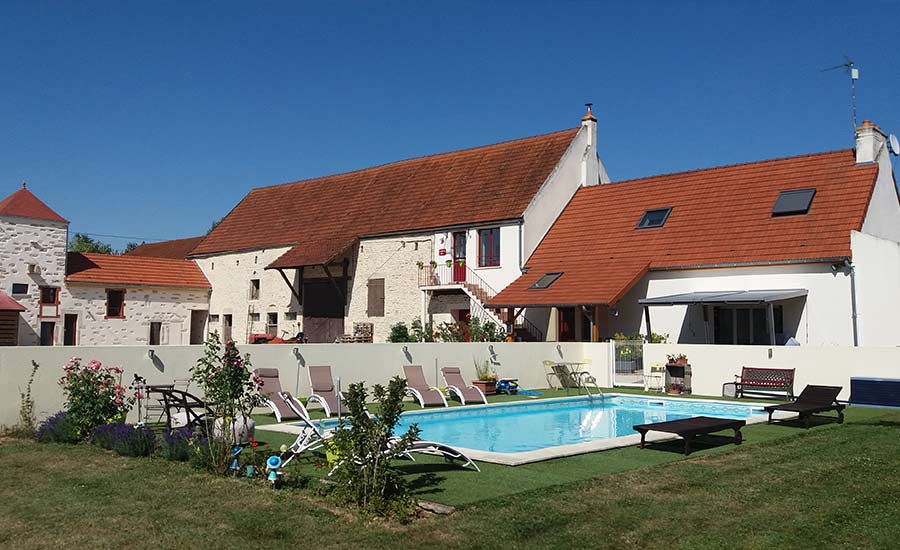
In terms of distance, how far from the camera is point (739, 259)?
73.5 ft

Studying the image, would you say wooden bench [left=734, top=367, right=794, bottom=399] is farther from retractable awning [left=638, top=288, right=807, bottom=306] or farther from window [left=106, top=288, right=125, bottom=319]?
window [left=106, top=288, right=125, bottom=319]

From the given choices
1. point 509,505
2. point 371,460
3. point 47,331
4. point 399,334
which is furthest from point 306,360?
point 47,331

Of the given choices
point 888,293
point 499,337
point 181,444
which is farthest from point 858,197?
point 181,444

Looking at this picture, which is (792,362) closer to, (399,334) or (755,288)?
(755,288)

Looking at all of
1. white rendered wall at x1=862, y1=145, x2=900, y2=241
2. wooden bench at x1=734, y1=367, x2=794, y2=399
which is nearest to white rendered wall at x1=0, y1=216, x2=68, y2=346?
wooden bench at x1=734, y1=367, x2=794, y2=399

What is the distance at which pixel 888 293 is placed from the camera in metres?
21.9

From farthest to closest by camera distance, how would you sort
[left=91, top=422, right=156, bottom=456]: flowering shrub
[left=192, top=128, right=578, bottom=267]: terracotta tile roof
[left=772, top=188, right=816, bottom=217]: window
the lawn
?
[left=192, top=128, right=578, bottom=267]: terracotta tile roof
[left=772, top=188, right=816, bottom=217]: window
[left=91, top=422, right=156, bottom=456]: flowering shrub
the lawn

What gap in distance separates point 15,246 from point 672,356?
24.8m

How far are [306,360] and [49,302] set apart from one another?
19.4 meters

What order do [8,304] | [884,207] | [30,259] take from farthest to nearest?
[30,259] → [8,304] → [884,207]

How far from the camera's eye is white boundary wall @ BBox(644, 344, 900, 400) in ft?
55.1

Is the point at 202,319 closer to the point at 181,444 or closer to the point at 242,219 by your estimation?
the point at 242,219

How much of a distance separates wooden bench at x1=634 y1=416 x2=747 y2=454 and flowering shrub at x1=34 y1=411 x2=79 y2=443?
25.1ft

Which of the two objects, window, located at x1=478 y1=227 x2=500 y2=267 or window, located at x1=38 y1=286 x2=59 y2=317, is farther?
window, located at x1=38 y1=286 x2=59 y2=317
